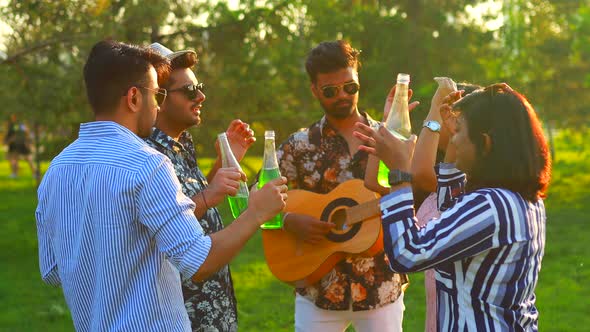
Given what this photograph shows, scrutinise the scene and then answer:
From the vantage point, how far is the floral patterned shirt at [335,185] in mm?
4332

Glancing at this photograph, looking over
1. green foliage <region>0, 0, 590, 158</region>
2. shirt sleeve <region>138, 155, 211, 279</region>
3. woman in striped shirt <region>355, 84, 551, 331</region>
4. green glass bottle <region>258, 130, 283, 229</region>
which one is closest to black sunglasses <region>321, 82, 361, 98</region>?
green glass bottle <region>258, 130, 283, 229</region>

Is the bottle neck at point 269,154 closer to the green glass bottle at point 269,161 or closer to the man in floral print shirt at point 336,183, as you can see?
the green glass bottle at point 269,161

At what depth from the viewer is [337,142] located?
4531 millimetres

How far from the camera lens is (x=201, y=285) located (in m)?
3.61

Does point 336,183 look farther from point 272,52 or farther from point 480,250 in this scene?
point 272,52

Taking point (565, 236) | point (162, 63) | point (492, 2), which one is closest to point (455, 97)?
point (162, 63)

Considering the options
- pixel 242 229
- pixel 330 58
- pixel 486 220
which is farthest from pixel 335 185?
pixel 486 220

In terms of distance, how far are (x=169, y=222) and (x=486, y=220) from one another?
38.3 inches

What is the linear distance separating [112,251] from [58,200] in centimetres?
26

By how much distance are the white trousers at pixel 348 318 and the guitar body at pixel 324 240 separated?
0.52ft

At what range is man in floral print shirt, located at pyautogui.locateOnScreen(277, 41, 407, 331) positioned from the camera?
4.34m

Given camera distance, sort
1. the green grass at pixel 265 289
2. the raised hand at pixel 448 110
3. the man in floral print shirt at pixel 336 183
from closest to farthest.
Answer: the raised hand at pixel 448 110
the man in floral print shirt at pixel 336 183
the green grass at pixel 265 289

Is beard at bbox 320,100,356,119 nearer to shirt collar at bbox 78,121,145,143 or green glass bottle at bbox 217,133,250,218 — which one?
green glass bottle at bbox 217,133,250,218

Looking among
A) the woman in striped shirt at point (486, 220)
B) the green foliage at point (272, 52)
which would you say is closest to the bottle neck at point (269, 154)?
the woman in striped shirt at point (486, 220)
